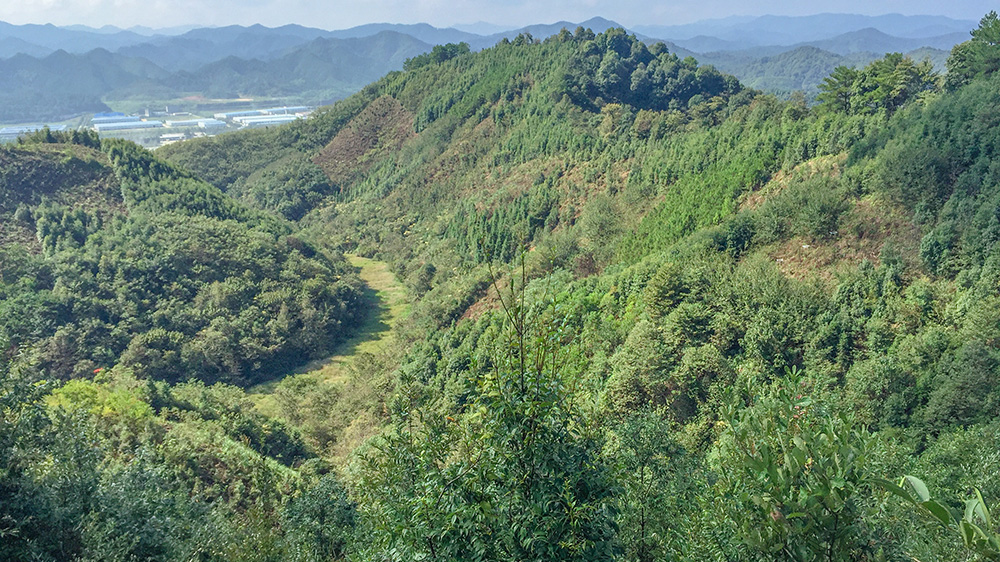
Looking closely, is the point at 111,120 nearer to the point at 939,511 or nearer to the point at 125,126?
the point at 125,126

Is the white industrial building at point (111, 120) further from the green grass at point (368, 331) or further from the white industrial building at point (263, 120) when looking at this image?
the green grass at point (368, 331)

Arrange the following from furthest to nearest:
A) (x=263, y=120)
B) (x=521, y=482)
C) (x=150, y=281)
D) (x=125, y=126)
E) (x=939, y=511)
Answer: (x=263, y=120)
(x=125, y=126)
(x=150, y=281)
(x=521, y=482)
(x=939, y=511)

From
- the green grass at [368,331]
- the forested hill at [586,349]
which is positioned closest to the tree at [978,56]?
the forested hill at [586,349]

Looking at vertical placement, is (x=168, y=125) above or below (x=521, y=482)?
above

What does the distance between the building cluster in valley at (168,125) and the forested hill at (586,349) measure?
94362mm

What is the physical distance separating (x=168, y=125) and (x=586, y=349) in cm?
16934

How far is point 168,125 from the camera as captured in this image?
494 ft

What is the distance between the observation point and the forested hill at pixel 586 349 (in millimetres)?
4625

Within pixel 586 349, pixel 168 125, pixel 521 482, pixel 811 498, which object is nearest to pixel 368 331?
pixel 586 349

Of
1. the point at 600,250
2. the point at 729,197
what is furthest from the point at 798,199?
the point at 600,250

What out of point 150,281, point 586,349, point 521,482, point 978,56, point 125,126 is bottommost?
point 150,281

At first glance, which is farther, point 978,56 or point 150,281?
point 150,281

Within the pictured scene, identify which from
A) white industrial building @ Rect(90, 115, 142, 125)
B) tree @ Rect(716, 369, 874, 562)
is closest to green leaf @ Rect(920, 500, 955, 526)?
tree @ Rect(716, 369, 874, 562)

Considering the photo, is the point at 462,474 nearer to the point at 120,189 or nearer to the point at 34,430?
the point at 34,430
